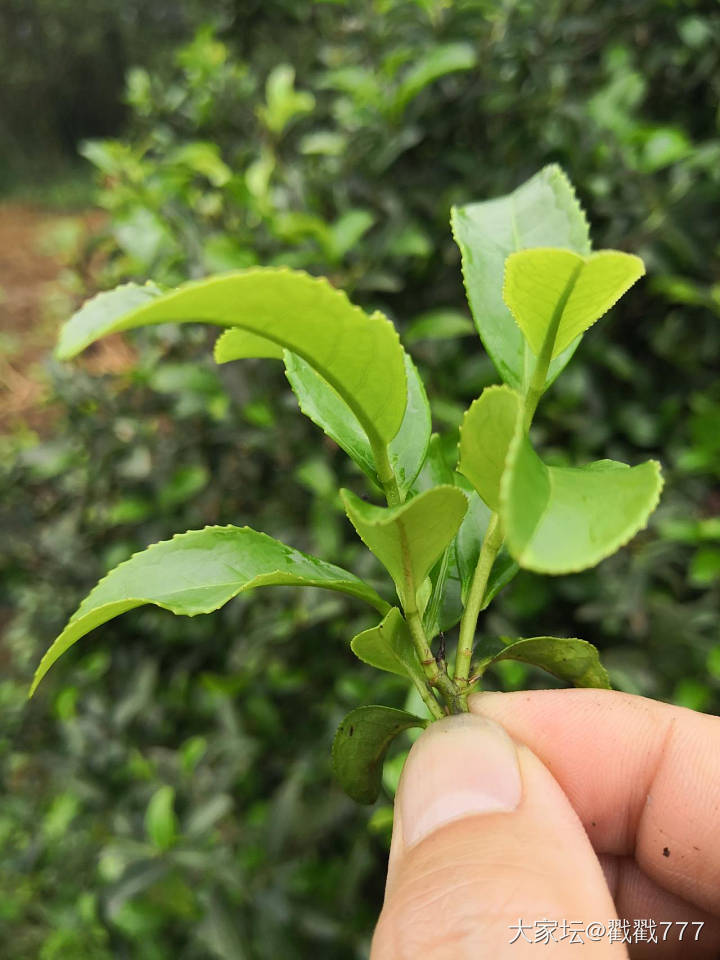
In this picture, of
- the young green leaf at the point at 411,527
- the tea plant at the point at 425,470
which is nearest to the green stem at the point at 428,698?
the tea plant at the point at 425,470

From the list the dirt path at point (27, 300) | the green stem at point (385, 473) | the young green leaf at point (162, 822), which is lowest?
the dirt path at point (27, 300)

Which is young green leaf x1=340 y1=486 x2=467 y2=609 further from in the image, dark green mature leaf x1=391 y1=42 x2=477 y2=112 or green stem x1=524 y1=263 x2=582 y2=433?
dark green mature leaf x1=391 y1=42 x2=477 y2=112

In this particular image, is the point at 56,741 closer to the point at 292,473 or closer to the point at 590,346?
the point at 292,473

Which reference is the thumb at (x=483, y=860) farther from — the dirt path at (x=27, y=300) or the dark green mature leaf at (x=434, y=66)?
the dirt path at (x=27, y=300)

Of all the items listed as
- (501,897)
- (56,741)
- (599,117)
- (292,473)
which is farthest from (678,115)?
(56,741)

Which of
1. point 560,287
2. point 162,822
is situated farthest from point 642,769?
point 162,822

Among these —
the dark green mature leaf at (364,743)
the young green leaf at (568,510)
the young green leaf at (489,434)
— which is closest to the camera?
the young green leaf at (568,510)
